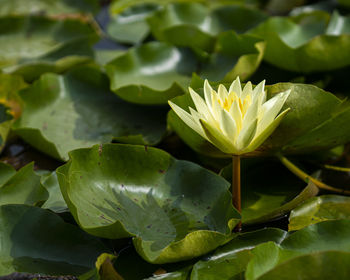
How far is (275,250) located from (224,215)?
154 millimetres

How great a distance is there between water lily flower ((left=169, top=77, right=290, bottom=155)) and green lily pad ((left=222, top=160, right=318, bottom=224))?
0.75ft

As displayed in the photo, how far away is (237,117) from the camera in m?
0.97

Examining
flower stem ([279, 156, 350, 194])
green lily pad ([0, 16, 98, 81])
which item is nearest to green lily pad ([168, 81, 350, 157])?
flower stem ([279, 156, 350, 194])

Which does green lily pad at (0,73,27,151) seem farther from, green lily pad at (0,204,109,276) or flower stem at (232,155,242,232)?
flower stem at (232,155,242,232)

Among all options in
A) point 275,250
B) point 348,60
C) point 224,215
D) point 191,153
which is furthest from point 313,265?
point 348,60

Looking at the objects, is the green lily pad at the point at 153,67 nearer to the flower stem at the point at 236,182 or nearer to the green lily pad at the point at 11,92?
the green lily pad at the point at 11,92

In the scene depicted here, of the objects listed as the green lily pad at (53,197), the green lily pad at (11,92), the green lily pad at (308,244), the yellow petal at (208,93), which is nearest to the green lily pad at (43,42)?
the green lily pad at (11,92)

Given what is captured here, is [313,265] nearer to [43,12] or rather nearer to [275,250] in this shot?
[275,250]

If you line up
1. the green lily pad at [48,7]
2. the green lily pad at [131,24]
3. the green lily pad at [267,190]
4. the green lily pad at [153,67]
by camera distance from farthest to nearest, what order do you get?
the green lily pad at [48,7] < the green lily pad at [131,24] < the green lily pad at [153,67] < the green lily pad at [267,190]

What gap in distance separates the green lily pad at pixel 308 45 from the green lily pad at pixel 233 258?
0.70 m

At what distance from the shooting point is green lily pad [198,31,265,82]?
1470 millimetres

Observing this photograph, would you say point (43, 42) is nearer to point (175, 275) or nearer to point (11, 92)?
point (11, 92)

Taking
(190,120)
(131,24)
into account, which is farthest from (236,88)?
(131,24)

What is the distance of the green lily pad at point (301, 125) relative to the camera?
3.66ft
